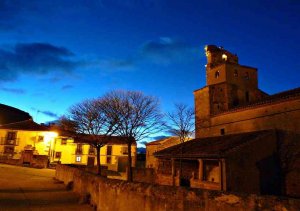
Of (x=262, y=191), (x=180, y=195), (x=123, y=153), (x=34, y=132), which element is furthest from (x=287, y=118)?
(x=34, y=132)

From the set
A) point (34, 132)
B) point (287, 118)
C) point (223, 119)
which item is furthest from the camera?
point (34, 132)

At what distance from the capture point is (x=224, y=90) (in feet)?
105

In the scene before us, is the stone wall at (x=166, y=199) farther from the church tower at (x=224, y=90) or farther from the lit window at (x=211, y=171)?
the church tower at (x=224, y=90)

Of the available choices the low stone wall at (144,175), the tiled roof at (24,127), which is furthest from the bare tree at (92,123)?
the tiled roof at (24,127)

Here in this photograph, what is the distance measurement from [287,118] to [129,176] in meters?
15.4

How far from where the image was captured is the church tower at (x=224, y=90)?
31.5 metres

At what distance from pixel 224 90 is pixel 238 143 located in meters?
14.3

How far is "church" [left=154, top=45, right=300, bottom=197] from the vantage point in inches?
702

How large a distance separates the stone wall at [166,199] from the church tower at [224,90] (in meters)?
21.3

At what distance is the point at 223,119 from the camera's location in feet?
95.0

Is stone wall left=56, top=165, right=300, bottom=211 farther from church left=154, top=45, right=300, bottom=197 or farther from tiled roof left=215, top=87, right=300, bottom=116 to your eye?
tiled roof left=215, top=87, right=300, bottom=116

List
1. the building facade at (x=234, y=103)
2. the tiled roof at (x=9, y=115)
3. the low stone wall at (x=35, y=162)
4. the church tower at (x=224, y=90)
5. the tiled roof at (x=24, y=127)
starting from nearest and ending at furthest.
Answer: the building facade at (x=234, y=103) → the church tower at (x=224, y=90) → the low stone wall at (x=35, y=162) → the tiled roof at (x=24, y=127) → the tiled roof at (x=9, y=115)

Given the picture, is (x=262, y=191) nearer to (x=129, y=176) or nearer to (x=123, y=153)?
(x=129, y=176)

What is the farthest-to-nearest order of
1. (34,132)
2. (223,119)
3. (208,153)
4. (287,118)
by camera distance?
1. (34,132)
2. (223,119)
3. (287,118)
4. (208,153)
